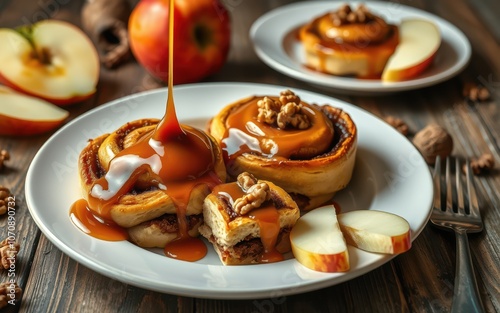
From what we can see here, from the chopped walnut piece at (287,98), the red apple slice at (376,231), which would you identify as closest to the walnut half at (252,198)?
the red apple slice at (376,231)

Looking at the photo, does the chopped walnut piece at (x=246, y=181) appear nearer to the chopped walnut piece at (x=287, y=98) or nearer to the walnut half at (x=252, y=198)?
the walnut half at (x=252, y=198)

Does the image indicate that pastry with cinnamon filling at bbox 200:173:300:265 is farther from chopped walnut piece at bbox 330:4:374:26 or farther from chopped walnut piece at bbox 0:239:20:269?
chopped walnut piece at bbox 330:4:374:26

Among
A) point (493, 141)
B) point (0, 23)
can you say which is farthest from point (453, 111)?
point (0, 23)

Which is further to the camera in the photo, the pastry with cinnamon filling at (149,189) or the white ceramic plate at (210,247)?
the pastry with cinnamon filling at (149,189)

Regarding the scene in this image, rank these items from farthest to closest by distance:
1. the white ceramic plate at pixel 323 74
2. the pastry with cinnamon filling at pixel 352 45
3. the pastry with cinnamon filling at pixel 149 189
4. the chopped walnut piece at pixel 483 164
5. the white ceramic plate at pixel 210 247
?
the pastry with cinnamon filling at pixel 352 45, the white ceramic plate at pixel 323 74, the chopped walnut piece at pixel 483 164, the pastry with cinnamon filling at pixel 149 189, the white ceramic plate at pixel 210 247

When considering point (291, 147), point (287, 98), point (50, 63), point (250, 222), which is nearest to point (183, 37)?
point (50, 63)

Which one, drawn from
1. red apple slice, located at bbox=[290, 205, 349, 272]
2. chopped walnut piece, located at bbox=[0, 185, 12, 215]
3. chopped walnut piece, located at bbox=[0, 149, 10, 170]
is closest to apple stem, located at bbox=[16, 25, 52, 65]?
chopped walnut piece, located at bbox=[0, 149, 10, 170]

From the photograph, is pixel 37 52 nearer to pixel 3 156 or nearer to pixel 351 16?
pixel 3 156
